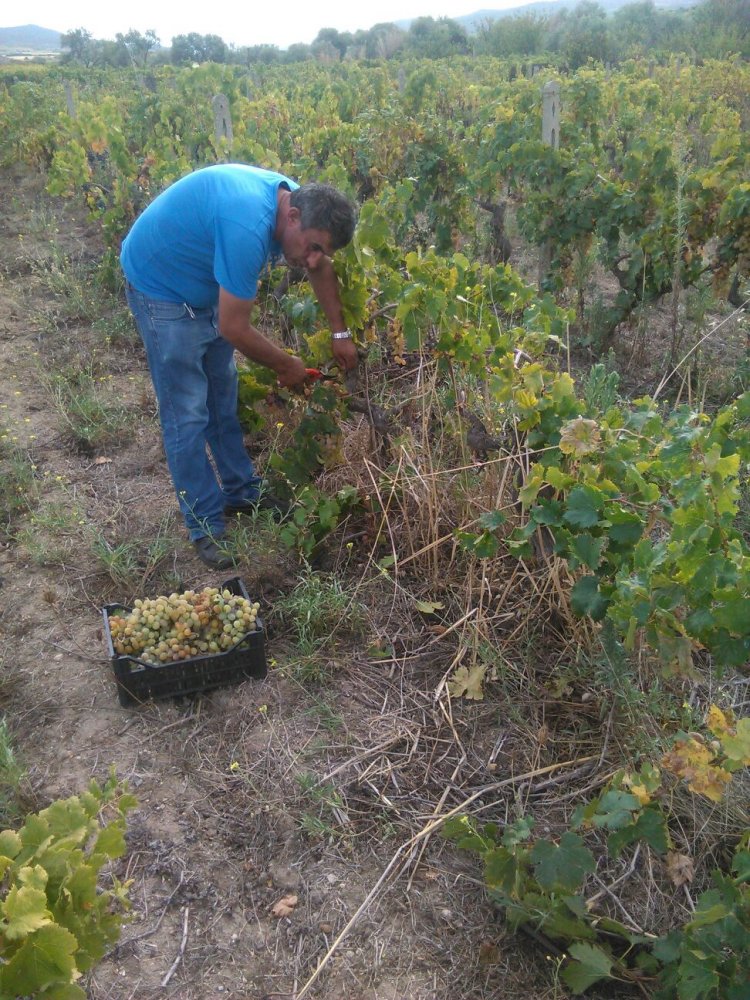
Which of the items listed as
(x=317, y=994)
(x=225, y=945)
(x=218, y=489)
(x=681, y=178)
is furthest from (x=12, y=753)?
(x=681, y=178)

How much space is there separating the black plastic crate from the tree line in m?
12.3

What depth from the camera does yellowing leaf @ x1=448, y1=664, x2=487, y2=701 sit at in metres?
2.66

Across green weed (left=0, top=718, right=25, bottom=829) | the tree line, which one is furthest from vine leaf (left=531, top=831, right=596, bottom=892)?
the tree line

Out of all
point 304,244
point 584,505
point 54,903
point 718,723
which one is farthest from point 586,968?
point 304,244

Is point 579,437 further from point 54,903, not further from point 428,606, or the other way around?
point 54,903

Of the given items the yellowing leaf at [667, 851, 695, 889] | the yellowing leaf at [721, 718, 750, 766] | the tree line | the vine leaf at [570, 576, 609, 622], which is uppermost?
the tree line

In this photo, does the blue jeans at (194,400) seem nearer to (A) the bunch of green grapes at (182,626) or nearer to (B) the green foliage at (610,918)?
(A) the bunch of green grapes at (182,626)

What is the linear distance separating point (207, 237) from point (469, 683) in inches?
72.5

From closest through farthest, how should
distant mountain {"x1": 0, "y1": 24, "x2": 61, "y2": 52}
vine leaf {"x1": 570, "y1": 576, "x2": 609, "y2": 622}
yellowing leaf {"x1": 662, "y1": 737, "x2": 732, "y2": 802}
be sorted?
yellowing leaf {"x1": 662, "y1": 737, "x2": 732, "y2": 802} → vine leaf {"x1": 570, "y1": 576, "x2": 609, "y2": 622} → distant mountain {"x1": 0, "y1": 24, "x2": 61, "y2": 52}

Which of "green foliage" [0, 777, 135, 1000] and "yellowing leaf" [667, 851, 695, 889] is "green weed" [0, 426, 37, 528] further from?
"yellowing leaf" [667, 851, 695, 889]

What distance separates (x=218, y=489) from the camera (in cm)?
353

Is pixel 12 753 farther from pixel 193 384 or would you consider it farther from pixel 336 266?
pixel 336 266

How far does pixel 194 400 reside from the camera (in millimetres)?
3291

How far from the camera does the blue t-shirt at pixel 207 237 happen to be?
279 centimetres
